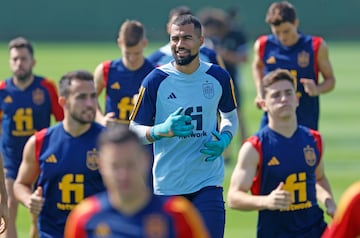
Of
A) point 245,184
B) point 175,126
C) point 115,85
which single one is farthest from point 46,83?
point 175,126

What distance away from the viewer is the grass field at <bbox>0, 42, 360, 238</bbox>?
16.2 m

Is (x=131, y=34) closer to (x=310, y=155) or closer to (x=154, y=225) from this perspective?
(x=310, y=155)

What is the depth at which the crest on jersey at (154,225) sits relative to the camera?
243 inches

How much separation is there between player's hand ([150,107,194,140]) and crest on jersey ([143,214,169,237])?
3.00 meters

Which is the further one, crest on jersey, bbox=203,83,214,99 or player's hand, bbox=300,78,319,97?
player's hand, bbox=300,78,319,97

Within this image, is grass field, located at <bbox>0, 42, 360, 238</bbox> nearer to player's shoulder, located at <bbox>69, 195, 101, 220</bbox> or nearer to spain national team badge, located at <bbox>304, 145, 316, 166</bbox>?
spain national team badge, located at <bbox>304, 145, 316, 166</bbox>

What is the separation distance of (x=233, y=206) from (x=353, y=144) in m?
13.4

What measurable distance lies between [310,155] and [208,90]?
1035mm

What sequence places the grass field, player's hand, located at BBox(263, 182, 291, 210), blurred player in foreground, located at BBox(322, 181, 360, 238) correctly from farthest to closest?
the grass field < player's hand, located at BBox(263, 182, 291, 210) < blurred player in foreground, located at BBox(322, 181, 360, 238)

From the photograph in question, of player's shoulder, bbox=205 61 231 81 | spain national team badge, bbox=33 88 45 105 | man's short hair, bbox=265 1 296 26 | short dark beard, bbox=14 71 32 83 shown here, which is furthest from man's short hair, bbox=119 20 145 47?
player's shoulder, bbox=205 61 231 81

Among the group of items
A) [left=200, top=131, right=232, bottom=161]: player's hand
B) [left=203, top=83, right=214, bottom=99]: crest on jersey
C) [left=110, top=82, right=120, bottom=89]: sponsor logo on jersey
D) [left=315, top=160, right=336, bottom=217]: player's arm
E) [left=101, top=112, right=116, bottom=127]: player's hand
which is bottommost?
[left=315, top=160, right=336, bottom=217]: player's arm

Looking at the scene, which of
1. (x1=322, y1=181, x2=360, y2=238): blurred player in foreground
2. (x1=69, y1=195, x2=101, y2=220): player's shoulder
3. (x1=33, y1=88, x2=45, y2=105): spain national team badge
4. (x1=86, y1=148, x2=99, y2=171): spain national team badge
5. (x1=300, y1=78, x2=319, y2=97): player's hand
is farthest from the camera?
(x1=33, y1=88, x2=45, y2=105): spain national team badge

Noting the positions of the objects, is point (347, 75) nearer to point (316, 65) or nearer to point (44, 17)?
point (44, 17)

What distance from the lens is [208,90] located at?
9.78 meters
